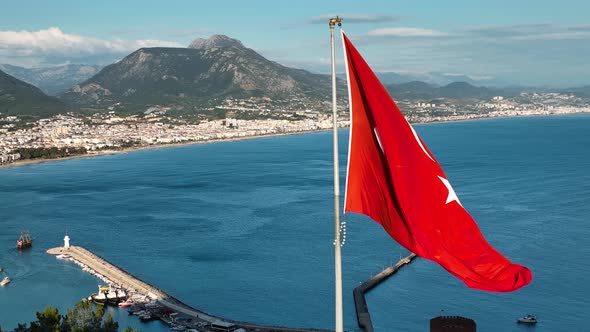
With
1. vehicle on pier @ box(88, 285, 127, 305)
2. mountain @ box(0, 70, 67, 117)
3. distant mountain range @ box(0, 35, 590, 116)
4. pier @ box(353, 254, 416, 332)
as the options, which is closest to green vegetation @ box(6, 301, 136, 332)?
vehicle on pier @ box(88, 285, 127, 305)

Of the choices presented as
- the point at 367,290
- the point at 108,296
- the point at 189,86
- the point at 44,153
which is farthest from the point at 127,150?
the point at 189,86

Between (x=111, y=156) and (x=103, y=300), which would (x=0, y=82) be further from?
(x=103, y=300)

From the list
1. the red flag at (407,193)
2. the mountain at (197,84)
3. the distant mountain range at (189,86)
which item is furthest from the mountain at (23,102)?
the red flag at (407,193)

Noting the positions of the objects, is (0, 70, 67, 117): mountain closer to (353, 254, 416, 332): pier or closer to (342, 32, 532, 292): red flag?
(353, 254, 416, 332): pier

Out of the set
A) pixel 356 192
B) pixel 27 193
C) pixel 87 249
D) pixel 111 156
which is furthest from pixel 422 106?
pixel 356 192

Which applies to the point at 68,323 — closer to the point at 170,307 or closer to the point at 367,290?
the point at 170,307

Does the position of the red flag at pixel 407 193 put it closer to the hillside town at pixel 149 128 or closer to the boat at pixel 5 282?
the boat at pixel 5 282
